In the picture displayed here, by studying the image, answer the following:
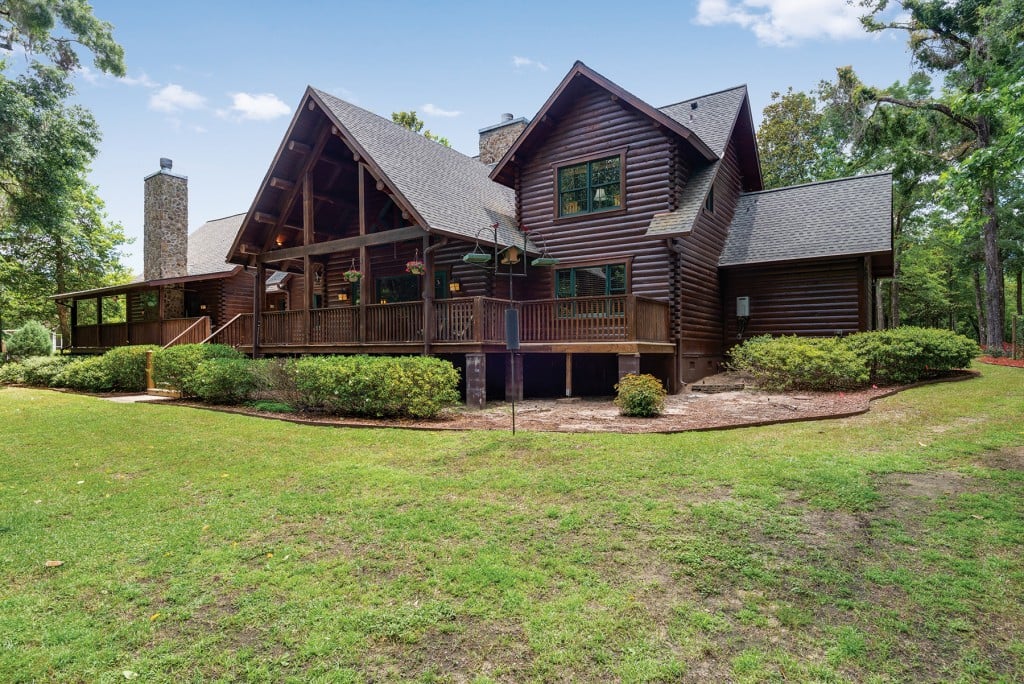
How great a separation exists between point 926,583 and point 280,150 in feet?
58.1

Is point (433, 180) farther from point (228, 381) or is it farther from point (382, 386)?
point (382, 386)

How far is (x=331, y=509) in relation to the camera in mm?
5766

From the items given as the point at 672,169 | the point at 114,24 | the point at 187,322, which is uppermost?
the point at 114,24

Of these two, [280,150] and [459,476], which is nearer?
[459,476]

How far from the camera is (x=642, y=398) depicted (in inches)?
399

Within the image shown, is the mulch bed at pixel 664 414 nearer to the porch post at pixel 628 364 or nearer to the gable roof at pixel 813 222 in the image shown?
the porch post at pixel 628 364

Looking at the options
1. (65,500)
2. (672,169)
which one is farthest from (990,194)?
(65,500)

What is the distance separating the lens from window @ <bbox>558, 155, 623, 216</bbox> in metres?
16.5

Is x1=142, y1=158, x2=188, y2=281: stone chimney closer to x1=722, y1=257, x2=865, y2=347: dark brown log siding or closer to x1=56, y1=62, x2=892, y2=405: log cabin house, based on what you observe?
x1=56, y1=62, x2=892, y2=405: log cabin house

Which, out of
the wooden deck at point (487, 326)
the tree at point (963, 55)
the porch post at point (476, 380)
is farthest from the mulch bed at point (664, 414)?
the tree at point (963, 55)

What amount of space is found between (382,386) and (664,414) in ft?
18.2

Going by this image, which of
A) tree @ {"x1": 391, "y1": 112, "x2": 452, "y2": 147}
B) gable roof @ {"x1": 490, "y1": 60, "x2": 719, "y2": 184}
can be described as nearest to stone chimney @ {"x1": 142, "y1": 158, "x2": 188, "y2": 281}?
tree @ {"x1": 391, "y1": 112, "x2": 452, "y2": 147}

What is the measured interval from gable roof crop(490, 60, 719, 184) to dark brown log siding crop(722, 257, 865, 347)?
434 cm

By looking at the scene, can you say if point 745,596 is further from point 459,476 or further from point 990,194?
point 990,194
